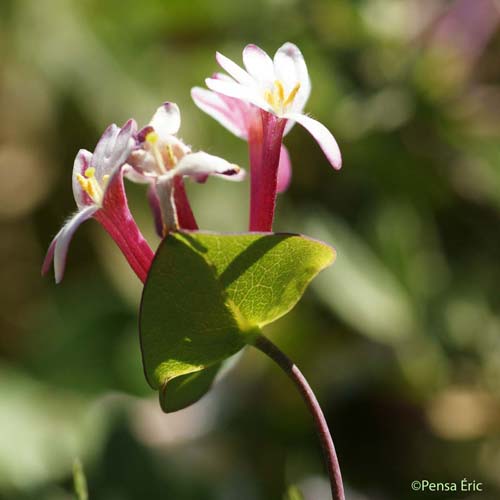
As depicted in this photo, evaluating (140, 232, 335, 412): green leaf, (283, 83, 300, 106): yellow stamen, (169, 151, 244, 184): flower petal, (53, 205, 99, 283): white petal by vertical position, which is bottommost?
(140, 232, 335, 412): green leaf

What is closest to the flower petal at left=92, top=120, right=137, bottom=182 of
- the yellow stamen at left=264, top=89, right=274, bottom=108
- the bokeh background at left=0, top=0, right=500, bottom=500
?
the yellow stamen at left=264, top=89, right=274, bottom=108

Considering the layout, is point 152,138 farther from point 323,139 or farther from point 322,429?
point 322,429

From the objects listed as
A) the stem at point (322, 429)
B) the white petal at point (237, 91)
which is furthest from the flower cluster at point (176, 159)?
the stem at point (322, 429)

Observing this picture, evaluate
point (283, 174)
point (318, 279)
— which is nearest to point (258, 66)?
point (283, 174)


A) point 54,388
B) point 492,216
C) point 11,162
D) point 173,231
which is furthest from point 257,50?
point 11,162

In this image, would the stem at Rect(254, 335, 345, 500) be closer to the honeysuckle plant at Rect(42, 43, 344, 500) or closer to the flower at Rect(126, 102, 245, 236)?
the honeysuckle plant at Rect(42, 43, 344, 500)

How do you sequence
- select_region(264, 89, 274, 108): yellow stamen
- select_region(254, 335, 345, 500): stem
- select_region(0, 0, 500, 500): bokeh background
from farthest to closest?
select_region(0, 0, 500, 500): bokeh background < select_region(264, 89, 274, 108): yellow stamen < select_region(254, 335, 345, 500): stem

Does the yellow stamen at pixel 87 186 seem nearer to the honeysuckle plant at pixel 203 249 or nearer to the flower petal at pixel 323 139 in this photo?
the honeysuckle plant at pixel 203 249
